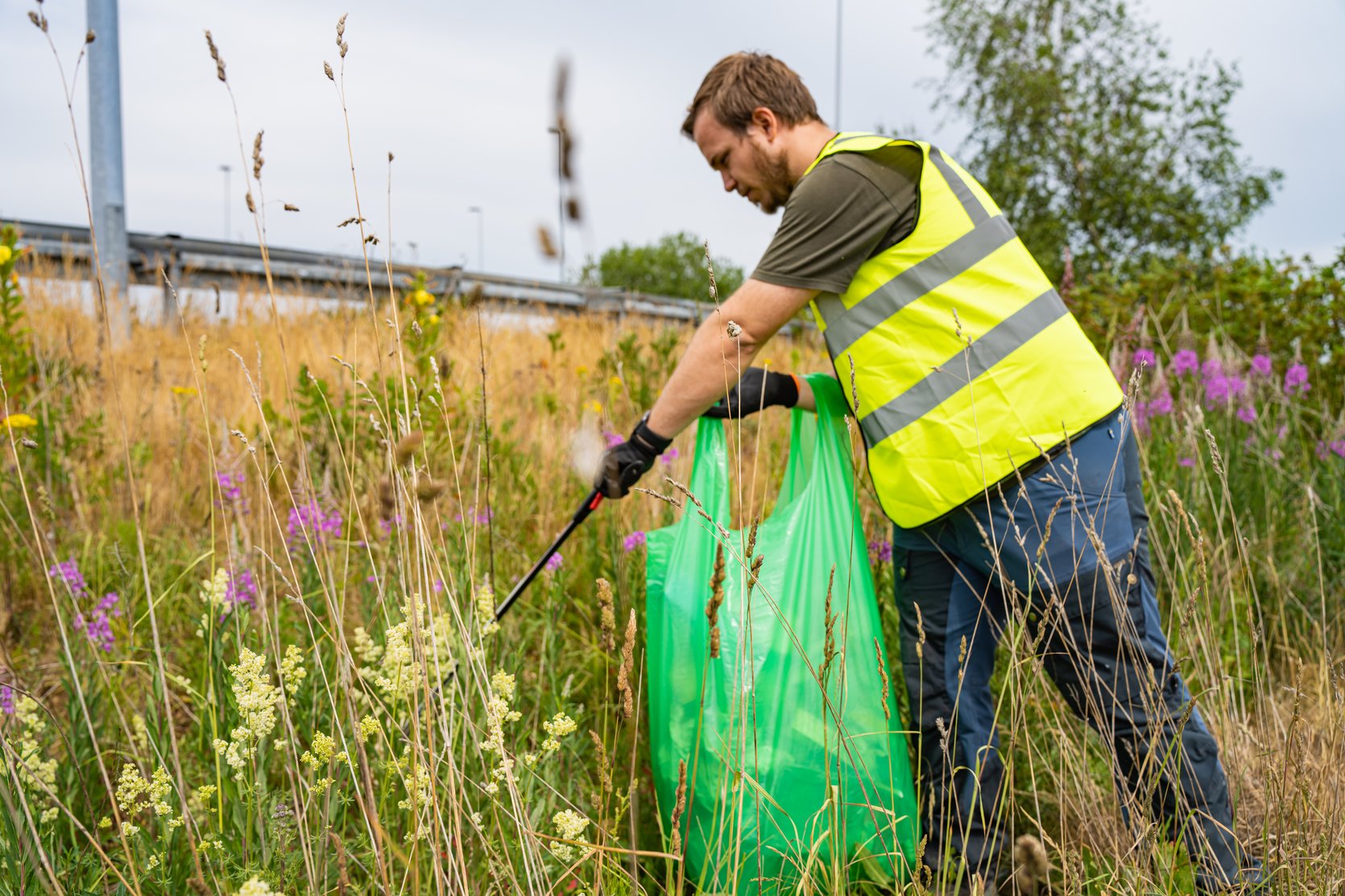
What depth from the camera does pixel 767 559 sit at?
6.29ft

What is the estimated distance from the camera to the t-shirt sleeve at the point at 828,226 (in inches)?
68.3

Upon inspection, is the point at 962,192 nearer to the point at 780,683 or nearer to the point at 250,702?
the point at 780,683

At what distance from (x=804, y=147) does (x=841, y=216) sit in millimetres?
341

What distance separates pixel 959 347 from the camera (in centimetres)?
179

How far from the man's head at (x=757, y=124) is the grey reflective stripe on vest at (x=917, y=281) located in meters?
0.36

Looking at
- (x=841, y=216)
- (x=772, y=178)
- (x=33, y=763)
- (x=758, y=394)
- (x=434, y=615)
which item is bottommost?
(x=33, y=763)

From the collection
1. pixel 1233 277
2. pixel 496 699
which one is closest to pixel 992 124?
pixel 1233 277

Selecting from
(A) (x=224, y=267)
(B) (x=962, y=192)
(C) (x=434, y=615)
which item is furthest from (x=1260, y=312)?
(A) (x=224, y=267)

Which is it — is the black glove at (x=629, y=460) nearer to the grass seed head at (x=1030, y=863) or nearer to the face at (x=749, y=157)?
the face at (x=749, y=157)

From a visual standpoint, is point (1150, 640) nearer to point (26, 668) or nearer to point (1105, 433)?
point (1105, 433)

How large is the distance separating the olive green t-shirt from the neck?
0.81 ft

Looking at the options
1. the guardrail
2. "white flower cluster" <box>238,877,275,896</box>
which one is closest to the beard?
"white flower cluster" <box>238,877,275,896</box>

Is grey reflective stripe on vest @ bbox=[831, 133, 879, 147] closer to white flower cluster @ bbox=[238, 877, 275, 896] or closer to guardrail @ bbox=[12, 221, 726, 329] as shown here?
white flower cluster @ bbox=[238, 877, 275, 896]

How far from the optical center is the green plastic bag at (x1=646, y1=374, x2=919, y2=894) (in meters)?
1.73
